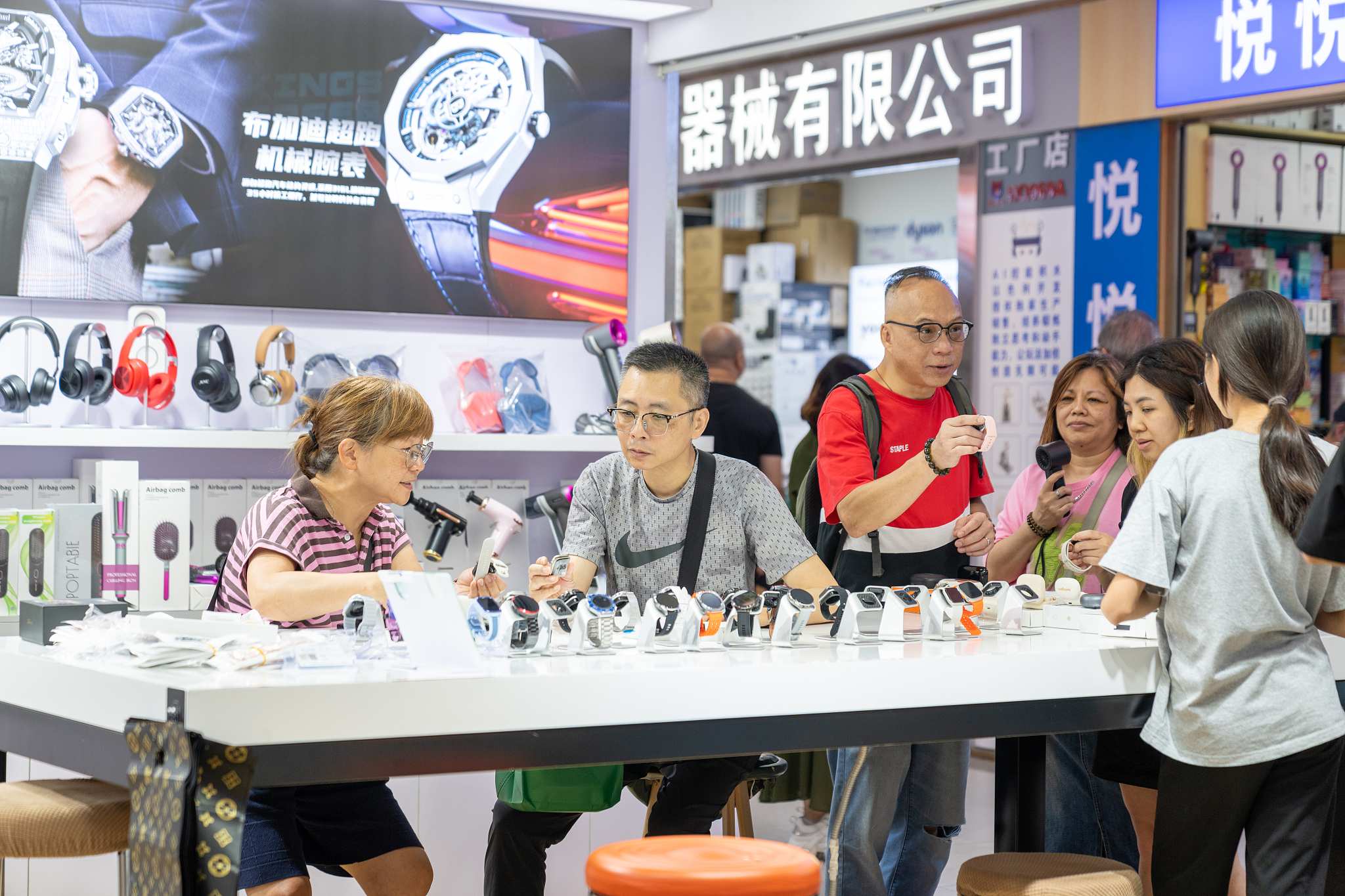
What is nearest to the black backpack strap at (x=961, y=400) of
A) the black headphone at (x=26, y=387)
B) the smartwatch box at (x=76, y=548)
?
the smartwatch box at (x=76, y=548)

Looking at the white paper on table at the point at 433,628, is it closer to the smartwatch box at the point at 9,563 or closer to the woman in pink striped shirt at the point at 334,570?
the woman in pink striped shirt at the point at 334,570

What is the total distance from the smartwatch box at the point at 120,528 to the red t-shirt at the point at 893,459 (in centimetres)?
177

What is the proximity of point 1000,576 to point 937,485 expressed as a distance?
0.44 meters

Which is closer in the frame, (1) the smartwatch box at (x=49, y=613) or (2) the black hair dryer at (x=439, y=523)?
(1) the smartwatch box at (x=49, y=613)

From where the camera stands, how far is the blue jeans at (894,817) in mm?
2980

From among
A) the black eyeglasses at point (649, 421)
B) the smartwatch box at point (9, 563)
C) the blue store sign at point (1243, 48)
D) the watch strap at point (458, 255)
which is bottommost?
the smartwatch box at point (9, 563)

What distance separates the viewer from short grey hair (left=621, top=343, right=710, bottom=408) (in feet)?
9.82

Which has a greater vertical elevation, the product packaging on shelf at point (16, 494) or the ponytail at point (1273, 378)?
the ponytail at point (1273, 378)

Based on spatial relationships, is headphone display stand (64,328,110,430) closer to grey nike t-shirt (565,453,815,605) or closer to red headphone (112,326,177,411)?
red headphone (112,326,177,411)

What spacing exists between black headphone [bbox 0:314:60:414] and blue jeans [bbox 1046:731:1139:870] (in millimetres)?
2661

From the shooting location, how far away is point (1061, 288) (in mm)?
5938

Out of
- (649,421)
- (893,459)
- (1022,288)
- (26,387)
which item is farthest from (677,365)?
(1022,288)

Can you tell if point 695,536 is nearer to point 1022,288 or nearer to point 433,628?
point 433,628

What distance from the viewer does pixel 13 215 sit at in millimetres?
3938
